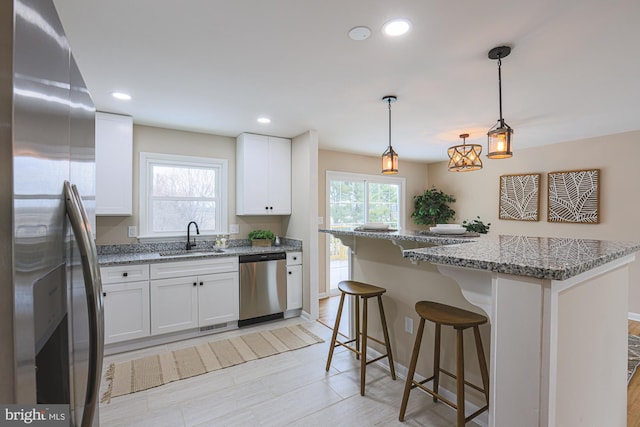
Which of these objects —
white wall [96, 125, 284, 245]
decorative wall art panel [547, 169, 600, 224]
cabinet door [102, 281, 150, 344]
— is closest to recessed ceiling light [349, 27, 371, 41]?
white wall [96, 125, 284, 245]

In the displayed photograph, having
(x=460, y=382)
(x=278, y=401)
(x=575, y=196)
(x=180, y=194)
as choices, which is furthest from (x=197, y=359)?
(x=575, y=196)

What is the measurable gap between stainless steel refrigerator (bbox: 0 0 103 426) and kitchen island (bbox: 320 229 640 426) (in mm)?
1168

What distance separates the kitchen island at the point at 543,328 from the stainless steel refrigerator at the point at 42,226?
3.83 ft

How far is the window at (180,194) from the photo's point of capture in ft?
12.0

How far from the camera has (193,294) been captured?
338cm

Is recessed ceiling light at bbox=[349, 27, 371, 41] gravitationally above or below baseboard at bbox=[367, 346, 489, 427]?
above

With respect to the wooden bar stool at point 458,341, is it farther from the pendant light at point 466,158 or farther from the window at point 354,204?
the window at point 354,204

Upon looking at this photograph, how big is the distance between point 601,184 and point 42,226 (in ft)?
18.5

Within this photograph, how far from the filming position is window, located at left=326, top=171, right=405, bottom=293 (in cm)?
516

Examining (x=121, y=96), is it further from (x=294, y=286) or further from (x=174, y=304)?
(x=294, y=286)

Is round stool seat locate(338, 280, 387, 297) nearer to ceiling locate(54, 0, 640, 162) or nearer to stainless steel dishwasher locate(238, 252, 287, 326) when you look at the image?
stainless steel dishwasher locate(238, 252, 287, 326)

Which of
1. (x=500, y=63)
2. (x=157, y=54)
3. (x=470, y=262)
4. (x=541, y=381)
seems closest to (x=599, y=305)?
(x=541, y=381)

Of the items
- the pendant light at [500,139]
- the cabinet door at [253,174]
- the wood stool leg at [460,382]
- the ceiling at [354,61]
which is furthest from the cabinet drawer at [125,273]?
the pendant light at [500,139]

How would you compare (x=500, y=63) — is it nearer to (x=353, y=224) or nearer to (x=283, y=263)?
(x=283, y=263)
